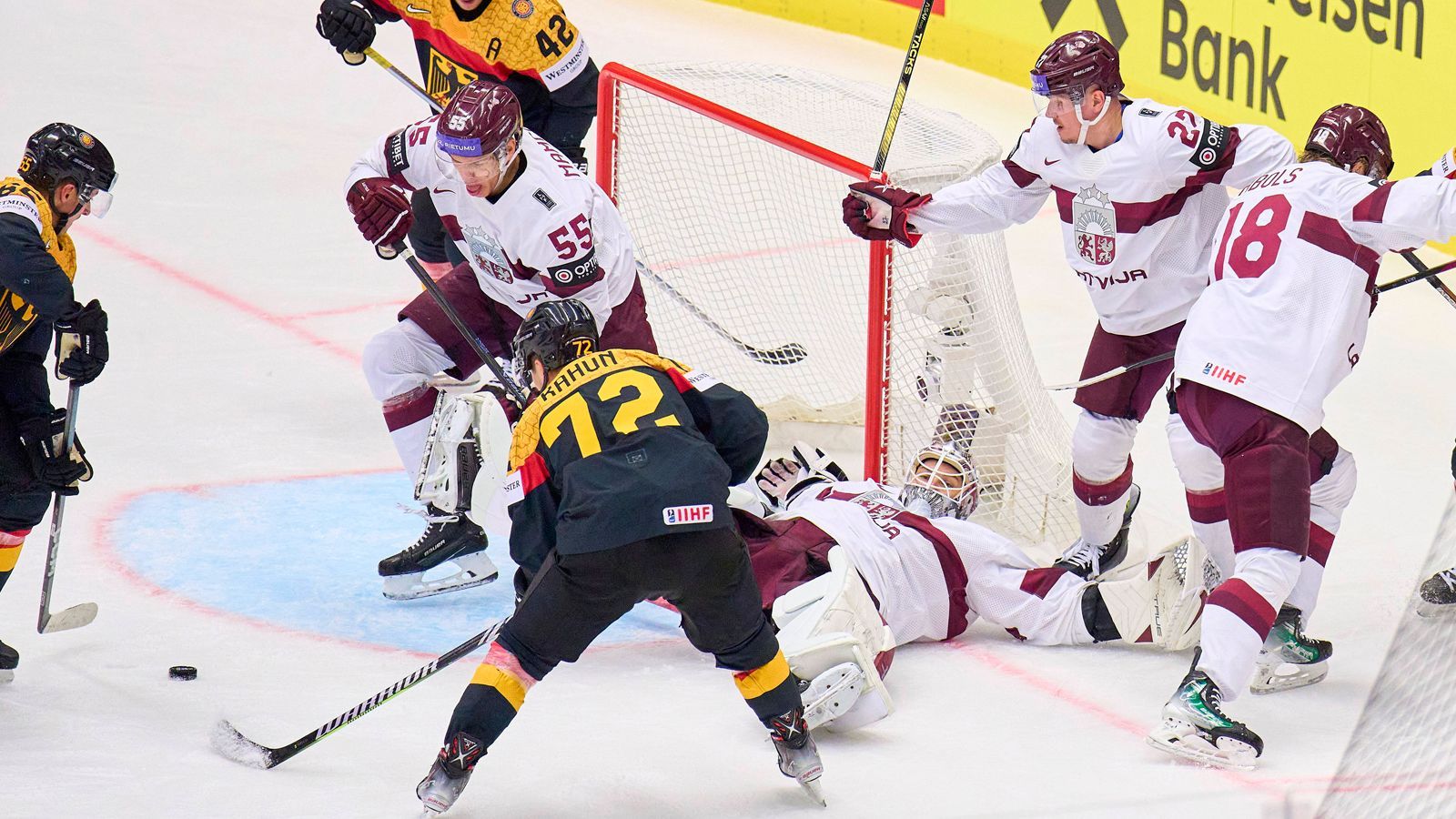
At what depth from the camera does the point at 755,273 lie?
5832 mm

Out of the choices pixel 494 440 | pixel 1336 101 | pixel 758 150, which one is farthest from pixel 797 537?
pixel 1336 101

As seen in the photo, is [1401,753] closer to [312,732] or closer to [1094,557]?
[1094,557]

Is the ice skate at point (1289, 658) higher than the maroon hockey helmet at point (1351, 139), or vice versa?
the maroon hockey helmet at point (1351, 139)

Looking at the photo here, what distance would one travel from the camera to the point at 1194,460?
156 inches

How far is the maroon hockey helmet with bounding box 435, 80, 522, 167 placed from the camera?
13.4 feet

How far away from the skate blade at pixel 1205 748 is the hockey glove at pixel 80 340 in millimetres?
2371

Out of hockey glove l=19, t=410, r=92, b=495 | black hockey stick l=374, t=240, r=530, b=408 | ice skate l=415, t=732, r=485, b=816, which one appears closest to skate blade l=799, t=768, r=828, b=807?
ice skate l=415, t=732, r=485, b=816

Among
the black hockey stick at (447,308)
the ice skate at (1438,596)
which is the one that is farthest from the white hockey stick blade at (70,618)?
the ice skate at (1438,596)

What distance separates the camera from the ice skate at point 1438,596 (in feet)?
14.1

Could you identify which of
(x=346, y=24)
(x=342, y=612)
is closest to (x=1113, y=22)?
(x=346, y=24)

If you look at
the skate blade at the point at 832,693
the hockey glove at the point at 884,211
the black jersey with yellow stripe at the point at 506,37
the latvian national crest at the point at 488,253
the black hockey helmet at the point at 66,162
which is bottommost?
the skate blade at the point at 832,693

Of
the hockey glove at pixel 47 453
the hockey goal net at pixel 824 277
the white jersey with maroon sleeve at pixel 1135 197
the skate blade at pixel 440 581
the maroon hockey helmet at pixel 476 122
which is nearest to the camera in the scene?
the hockey glove at pixel 47 453

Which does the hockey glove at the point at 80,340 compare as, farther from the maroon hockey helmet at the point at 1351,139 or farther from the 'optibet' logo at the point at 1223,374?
the maroon hockey helmet at the point at 1351,139

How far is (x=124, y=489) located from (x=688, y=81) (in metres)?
Result: 2.14
